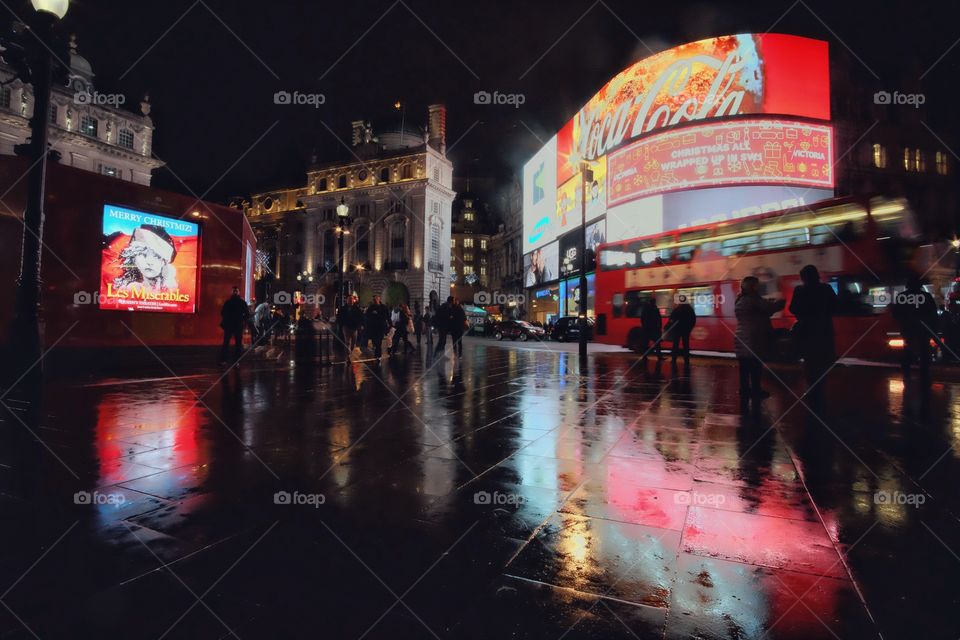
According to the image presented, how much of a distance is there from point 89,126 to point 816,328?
5945 cm

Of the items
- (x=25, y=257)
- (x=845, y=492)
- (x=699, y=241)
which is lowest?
(x=845, y=492)

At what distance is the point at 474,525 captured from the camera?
109 inches

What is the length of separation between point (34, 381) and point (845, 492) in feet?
34.1

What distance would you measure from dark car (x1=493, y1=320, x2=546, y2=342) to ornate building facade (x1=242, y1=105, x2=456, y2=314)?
21.1 m

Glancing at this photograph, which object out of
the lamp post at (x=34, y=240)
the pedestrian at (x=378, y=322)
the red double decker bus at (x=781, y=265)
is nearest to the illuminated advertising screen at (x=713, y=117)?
the red double decker bus at (x=781, y=265)

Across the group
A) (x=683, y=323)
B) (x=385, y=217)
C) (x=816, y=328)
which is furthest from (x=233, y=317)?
(x=385, y=217)

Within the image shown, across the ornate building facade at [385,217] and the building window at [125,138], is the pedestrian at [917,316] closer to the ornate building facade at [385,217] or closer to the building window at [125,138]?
the ornate building facade at [385,217]

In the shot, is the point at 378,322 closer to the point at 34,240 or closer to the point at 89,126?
the point at 34,240

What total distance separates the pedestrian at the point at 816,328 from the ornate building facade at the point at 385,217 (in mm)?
48692

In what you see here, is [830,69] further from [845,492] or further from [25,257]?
[25,257]

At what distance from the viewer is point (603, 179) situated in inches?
1409

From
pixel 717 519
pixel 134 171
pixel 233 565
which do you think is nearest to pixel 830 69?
pixel 717 519

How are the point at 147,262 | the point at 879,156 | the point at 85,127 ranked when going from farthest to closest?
1. the point at 85,127
2. the point at 879,156
3. the point at 147,262

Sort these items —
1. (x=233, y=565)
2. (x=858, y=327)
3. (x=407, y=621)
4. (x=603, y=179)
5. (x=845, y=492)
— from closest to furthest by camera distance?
1. (x=407, y=621)
2. (x=233, y=565)
3. (x=845, y=492)
4. (x=858, y=327)
5. (x=603, y=179)
